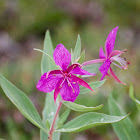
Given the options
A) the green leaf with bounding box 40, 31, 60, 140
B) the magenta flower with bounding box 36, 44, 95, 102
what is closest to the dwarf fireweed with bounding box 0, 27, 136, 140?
the magenta flower with bounding box 36, 44, 95, 102

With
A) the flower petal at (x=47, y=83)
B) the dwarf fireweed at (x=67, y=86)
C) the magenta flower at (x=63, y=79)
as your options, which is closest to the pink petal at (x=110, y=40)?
the dwarf fireweed at (x=67, y=86)

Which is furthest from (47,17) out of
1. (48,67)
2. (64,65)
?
(64,65)

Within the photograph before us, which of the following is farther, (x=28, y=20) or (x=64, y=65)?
(x=28, y=20)

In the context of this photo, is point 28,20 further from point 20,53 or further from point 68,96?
point 68,96

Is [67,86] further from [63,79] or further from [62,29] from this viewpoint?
[62,29]

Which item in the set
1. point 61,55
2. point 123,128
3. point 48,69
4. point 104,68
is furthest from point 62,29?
point 61,55

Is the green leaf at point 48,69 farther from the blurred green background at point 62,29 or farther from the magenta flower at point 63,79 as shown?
the blurred green background at point 62,29
